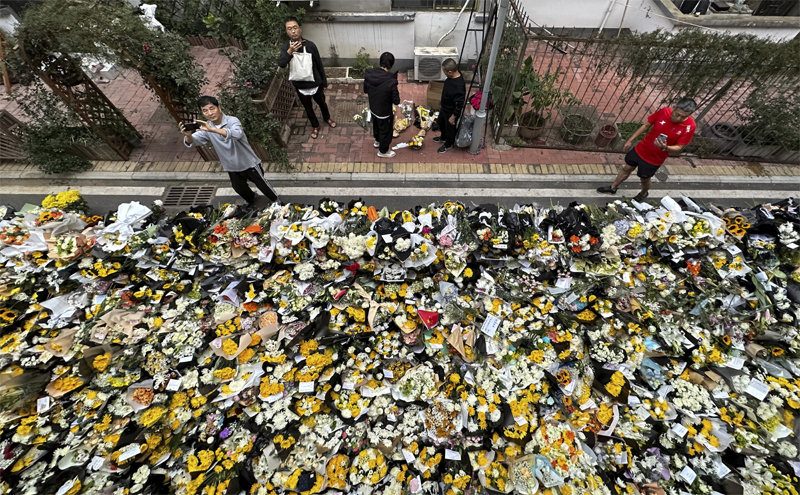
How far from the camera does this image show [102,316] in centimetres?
325

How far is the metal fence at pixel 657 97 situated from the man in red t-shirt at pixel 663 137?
133 cm

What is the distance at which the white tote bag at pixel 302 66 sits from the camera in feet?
18.2

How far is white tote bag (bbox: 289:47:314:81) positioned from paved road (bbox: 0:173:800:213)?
161cm

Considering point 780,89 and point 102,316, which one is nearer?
point 102,316

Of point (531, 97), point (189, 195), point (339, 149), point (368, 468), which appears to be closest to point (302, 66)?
point (339, 149)

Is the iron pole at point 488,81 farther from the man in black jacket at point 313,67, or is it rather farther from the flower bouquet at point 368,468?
the flower bouquet at point 368,468

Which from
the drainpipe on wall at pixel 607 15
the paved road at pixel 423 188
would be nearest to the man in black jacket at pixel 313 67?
the paved road at pixel 423 188

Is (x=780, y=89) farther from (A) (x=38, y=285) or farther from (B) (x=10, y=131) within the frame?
(B) (x=10, y=131)

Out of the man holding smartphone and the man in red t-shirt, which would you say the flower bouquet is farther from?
the man in red t-shirt

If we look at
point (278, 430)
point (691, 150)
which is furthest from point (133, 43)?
point (691, 150)

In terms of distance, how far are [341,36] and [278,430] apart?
8038 mm

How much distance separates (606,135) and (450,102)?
3039 millimetres

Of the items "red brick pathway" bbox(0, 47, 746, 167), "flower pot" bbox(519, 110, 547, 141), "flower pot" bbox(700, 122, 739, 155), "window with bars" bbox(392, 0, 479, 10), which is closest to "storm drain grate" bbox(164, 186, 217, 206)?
"red brick pathway" bbox(0, 47, 746, 167)

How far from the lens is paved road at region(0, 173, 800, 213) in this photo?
582 centimetres
